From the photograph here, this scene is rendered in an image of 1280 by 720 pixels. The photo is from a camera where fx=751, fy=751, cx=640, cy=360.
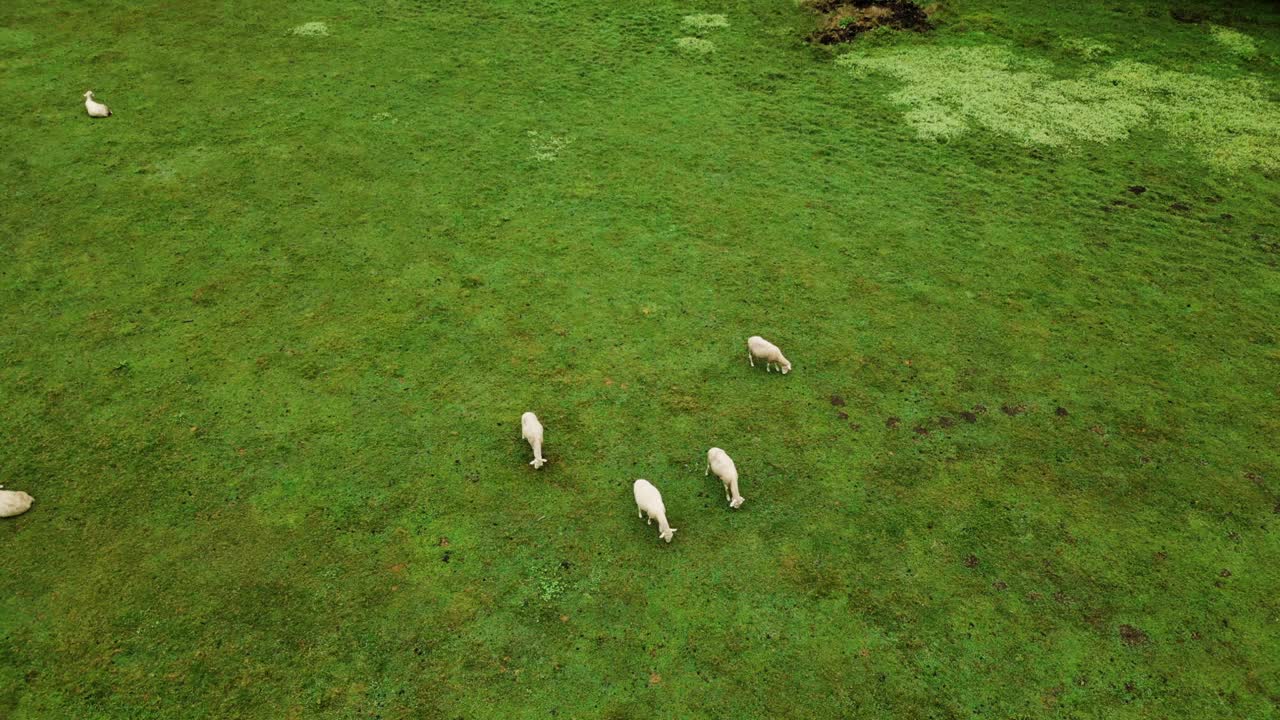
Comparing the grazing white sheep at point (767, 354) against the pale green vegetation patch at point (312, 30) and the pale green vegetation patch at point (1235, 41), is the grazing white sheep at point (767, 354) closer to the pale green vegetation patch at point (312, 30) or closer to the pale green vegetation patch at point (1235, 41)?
the pale green vegetation patch at point (312, 30)

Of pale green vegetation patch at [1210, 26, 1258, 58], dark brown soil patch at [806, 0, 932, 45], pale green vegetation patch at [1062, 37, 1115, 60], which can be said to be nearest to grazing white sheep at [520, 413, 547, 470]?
dark brown soil patch at [806, 0, 932, 45]

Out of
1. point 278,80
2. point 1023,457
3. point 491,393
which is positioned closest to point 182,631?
point 491,393

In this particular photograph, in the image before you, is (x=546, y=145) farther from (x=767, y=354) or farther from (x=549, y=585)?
(x=549, y=585)

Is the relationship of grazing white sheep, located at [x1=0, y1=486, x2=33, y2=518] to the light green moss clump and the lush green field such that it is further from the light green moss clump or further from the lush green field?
the light green moss clump

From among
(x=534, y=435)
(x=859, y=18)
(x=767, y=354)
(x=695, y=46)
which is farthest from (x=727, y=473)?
(x=859, y=18)

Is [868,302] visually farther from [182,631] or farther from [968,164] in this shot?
[182,631]

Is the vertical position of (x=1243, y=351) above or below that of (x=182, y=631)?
above

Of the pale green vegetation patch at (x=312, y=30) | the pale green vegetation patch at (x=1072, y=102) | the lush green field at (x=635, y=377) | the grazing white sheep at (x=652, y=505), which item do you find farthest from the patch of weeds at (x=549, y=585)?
the pale green vegetation patch at (x=312, y=30)
